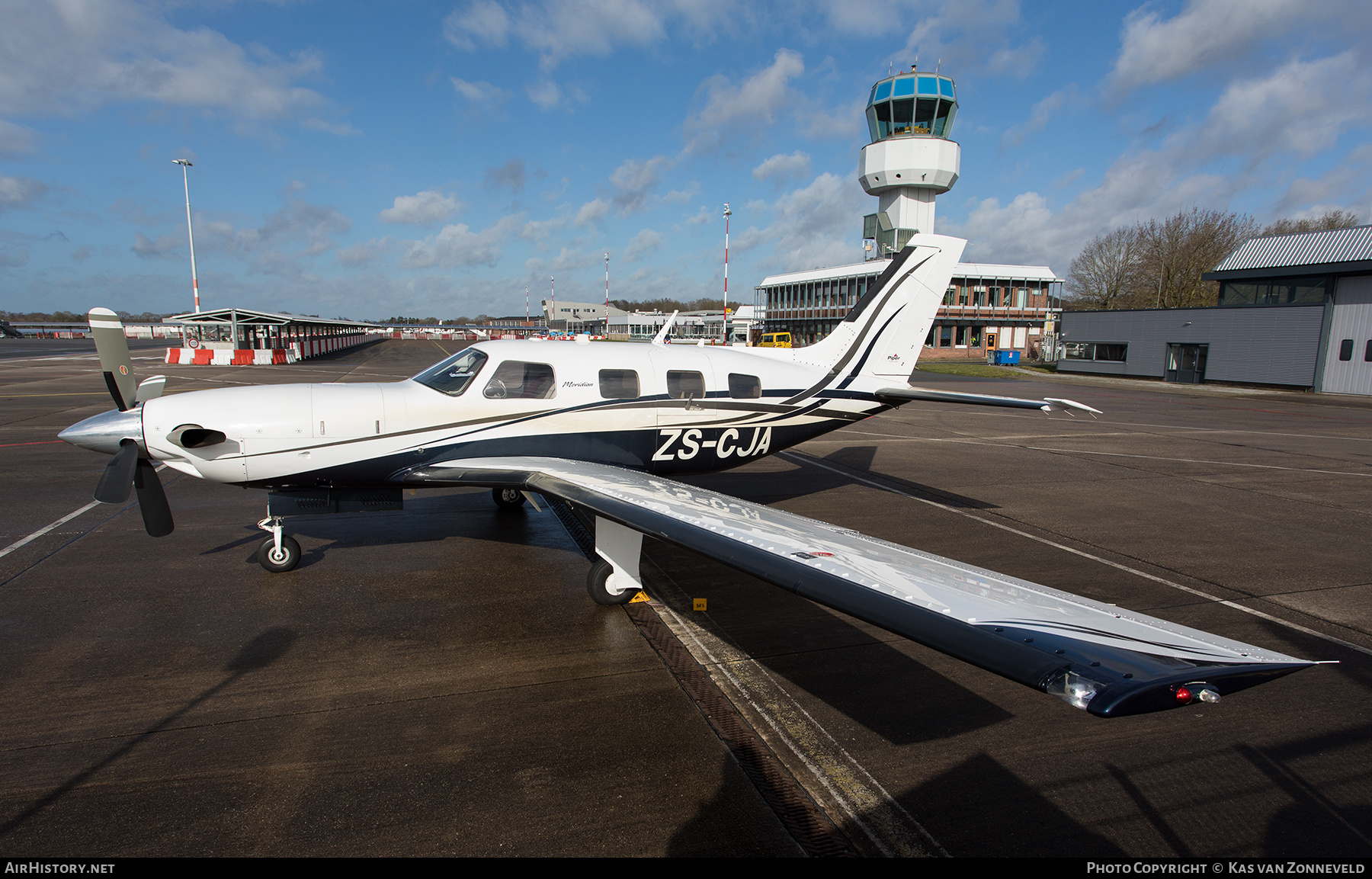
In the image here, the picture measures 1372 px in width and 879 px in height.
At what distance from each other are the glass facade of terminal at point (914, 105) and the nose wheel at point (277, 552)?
184 ft

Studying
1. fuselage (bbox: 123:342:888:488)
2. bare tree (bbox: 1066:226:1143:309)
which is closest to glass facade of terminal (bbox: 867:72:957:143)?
bare tree (bbox: 1066:226:1143:309)

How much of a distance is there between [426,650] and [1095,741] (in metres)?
5.31

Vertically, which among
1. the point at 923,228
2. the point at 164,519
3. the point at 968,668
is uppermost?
the point at 923,228

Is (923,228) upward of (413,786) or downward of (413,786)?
upward

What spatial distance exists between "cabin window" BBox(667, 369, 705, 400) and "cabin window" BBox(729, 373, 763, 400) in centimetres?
47

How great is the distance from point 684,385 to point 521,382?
216cm

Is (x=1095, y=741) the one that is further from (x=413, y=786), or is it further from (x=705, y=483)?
(x=705, y=483)

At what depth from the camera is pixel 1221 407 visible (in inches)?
1053

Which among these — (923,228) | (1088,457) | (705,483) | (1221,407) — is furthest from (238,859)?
(923,228)

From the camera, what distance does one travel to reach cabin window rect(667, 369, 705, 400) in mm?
8711

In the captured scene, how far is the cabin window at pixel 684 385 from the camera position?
871 centimetres

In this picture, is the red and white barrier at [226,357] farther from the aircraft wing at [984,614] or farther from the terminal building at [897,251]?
the aircraft wing at [984,614]

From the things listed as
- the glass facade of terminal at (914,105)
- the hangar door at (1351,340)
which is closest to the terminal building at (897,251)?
the glass facade of terminal at (914,105)

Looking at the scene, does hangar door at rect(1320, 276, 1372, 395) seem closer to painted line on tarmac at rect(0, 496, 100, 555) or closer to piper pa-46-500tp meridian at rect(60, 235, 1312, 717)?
piper pa-46-500tp meridian at rect(60, 235, 1312, 717)
